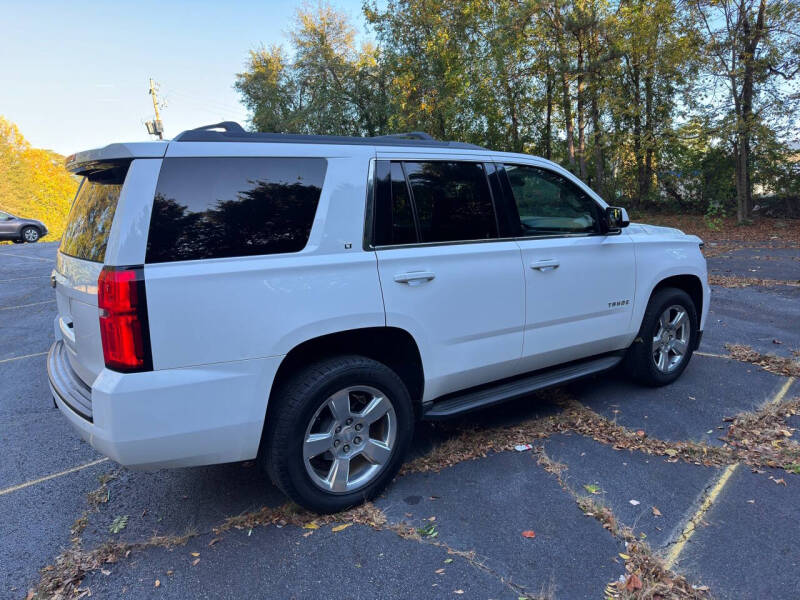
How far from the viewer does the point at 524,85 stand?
20203 mm

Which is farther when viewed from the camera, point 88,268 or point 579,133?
point 579,133

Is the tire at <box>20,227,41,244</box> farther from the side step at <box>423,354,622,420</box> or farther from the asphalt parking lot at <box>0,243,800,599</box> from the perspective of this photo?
the side step at <box>423,354,622,420</box>

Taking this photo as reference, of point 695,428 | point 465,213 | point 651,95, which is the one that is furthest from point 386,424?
point 651,95

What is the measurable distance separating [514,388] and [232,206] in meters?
2.13

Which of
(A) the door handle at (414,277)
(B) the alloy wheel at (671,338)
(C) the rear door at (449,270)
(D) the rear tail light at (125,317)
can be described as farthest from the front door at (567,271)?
(D) the rear tail light at (125,317)

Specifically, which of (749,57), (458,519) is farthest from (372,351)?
(749,57)

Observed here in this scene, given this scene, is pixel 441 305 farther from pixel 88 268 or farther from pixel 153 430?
pixel 88 268

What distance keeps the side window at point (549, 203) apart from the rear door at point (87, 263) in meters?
2.40

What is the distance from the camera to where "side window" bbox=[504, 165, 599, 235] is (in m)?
3.59

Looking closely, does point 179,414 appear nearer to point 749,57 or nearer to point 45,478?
point 45,478

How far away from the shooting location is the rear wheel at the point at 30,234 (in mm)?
23969

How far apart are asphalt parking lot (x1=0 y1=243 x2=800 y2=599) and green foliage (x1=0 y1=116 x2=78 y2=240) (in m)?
41.6

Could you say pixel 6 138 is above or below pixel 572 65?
above

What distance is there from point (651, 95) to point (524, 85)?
4.59 m
